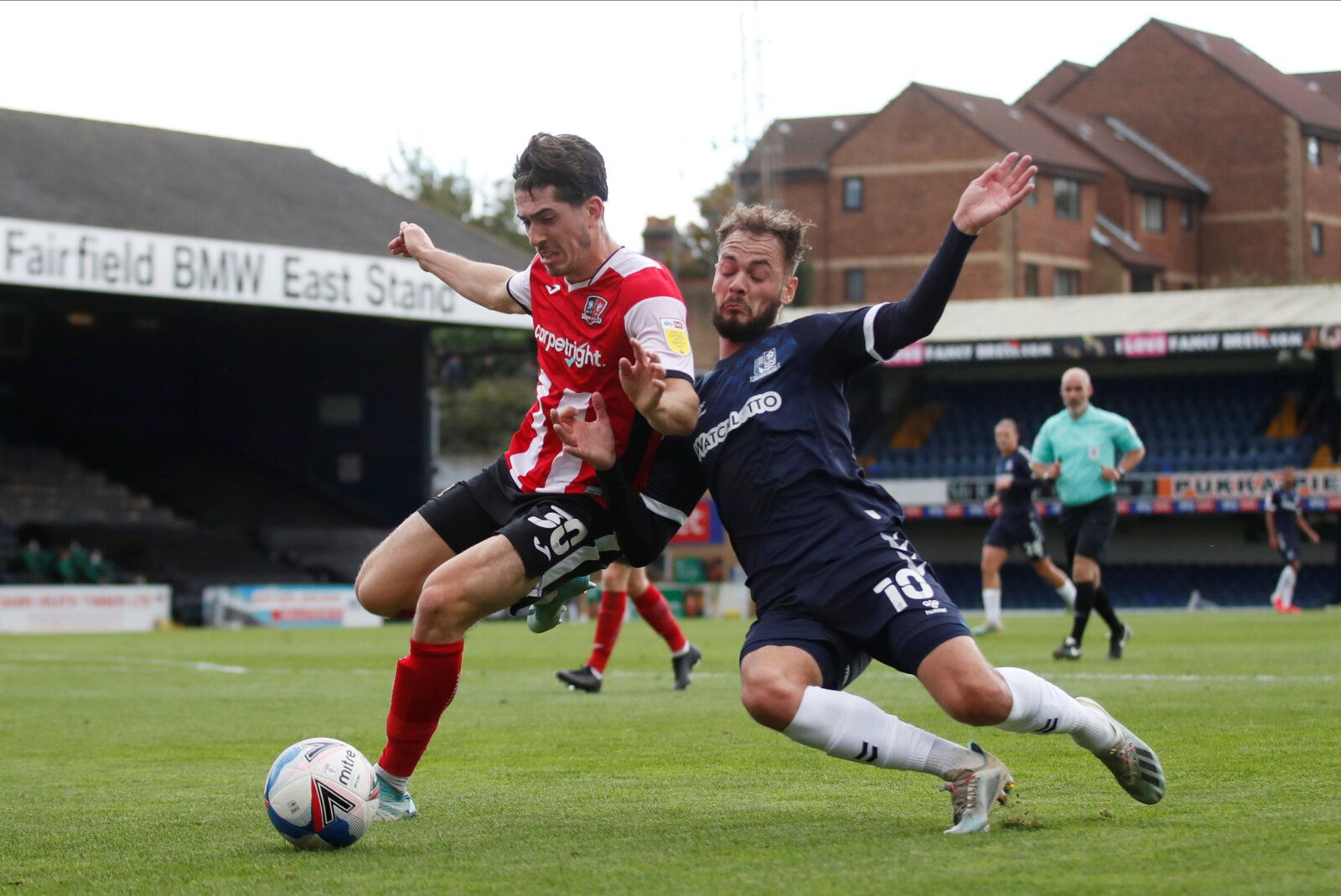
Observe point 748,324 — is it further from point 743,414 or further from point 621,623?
point 621,623

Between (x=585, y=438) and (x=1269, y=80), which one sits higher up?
(x=1269, y=80)

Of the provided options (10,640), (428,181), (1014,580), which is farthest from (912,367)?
(428,181)

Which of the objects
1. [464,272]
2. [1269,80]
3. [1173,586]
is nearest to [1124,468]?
[464,272]

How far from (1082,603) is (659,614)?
3906 mm

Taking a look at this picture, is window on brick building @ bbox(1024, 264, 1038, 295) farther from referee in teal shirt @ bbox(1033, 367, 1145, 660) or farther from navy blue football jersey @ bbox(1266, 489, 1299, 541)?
referee in teal shirt @ bbox(1033, 367, 1145, 660)

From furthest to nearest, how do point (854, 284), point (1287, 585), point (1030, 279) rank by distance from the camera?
1. point (854, 284)
2. point (1030, 279)
3. point (1287, 585)

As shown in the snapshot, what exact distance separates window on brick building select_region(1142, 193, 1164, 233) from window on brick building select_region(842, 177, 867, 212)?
937 centimetres

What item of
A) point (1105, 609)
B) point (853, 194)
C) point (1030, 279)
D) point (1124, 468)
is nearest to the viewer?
point (1124, 468)

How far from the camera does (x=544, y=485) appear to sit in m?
5.69

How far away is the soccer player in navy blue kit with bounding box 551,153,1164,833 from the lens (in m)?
4.92

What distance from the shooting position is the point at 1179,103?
57.5 metres

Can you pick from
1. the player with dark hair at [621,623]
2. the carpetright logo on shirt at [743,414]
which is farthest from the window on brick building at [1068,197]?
the carpetright logo on shirt at [743,414]

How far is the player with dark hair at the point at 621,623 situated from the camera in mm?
10852

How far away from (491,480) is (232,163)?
30239mm
